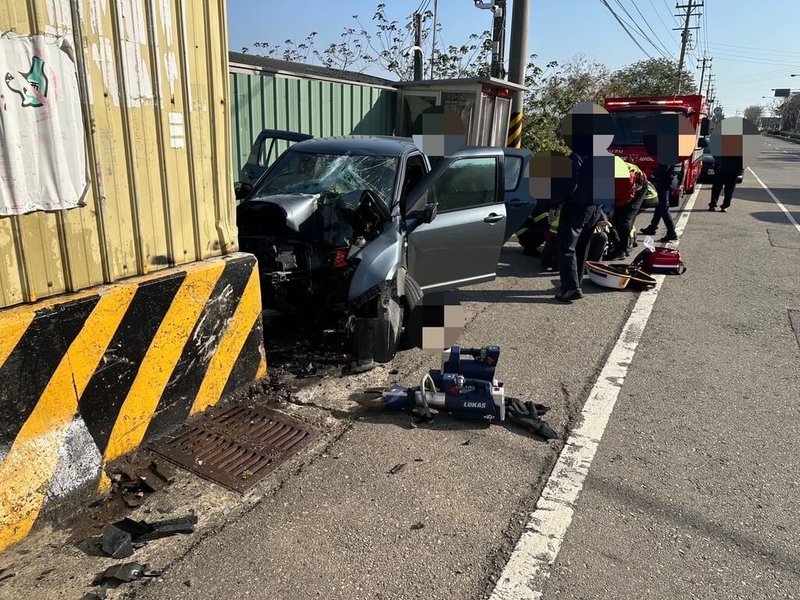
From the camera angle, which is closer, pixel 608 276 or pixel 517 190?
pixel 517 190

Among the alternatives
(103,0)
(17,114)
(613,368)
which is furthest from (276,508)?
(613,368)

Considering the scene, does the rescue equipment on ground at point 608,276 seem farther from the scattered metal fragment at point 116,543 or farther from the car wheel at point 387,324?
the scattered metal fragment at point 116,543

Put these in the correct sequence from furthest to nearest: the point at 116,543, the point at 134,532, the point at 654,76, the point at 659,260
Answer: the point at 654,76, the point at 659,260, the point at 134,532, the point at 116,543

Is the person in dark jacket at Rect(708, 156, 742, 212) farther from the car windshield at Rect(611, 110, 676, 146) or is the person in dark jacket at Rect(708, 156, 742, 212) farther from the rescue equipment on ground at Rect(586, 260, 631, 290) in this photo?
the rescue equipment on ground at Rect(586, 260, 631, 290)

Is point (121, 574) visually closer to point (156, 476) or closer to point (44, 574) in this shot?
point (44, 574)

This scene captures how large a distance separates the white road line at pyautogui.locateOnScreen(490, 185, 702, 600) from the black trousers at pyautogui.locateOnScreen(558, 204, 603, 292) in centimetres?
173

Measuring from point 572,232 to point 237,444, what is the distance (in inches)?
186

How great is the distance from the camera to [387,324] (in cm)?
468

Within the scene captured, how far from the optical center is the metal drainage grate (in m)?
3.39

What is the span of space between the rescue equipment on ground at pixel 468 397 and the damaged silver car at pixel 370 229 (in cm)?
67

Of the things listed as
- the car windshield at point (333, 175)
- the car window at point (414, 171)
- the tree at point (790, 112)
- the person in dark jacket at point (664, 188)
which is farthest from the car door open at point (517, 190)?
the tree at point (790, 112)

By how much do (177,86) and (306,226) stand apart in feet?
5.46

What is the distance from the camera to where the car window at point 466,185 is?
5844 mm

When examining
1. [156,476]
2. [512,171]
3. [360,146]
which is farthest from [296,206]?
[512,171]
